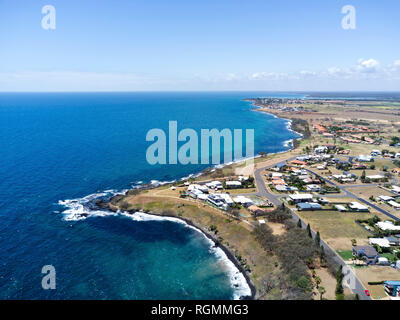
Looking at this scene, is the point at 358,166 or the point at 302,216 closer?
the point at 302,216

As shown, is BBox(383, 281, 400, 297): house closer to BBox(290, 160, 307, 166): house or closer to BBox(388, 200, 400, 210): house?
BBox(388, 200, 400, 210): house

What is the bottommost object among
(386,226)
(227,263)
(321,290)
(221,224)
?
(227,263)

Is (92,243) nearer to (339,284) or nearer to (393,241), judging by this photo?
(339,284)

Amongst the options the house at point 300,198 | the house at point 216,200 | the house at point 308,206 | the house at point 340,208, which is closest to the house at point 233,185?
the house at point 216,200

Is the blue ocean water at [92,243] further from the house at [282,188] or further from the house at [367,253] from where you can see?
the house at [282,188]

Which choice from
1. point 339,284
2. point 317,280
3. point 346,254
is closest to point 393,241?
point 346,254

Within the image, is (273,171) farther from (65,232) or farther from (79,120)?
(79,120)

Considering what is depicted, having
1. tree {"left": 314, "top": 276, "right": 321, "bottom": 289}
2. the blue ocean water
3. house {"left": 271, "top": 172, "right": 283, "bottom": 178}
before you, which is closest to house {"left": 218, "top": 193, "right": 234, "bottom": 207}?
the blue ocean water
